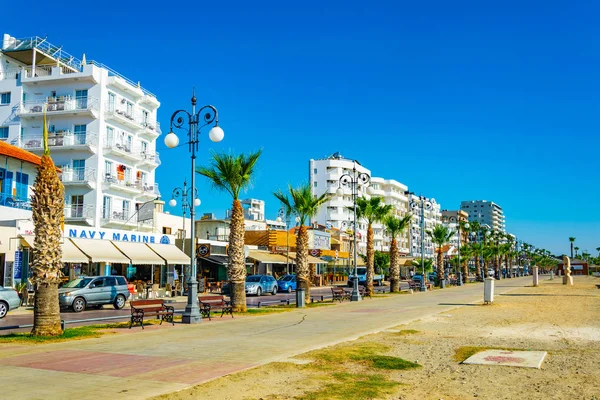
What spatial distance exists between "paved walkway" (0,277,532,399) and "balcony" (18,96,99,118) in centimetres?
3297

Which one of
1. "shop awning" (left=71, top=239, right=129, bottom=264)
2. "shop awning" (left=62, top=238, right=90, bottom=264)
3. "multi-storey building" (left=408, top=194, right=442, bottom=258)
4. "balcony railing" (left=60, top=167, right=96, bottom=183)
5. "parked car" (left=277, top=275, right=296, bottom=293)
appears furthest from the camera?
"multi-storey building" (left=408, top=194, right=442, bottom=258)

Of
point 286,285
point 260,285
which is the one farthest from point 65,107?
point 286,285

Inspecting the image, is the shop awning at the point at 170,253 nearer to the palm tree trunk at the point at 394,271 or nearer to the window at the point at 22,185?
the window at the point at 22,185

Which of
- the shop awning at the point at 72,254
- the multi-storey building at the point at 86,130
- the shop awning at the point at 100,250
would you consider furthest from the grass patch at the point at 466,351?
the multi-storey building at the point at 86,130

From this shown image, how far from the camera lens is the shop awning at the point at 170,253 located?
1572 inches

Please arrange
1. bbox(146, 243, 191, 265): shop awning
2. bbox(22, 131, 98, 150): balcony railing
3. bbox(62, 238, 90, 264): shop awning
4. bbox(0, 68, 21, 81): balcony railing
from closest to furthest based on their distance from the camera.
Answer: bbox(62, 238, 90, 264): shop awning
bbox(146, 243, 191, 265): shop awning
bbox(22, 131, 98, 150): balcony railing
bbox(0, 68, 21, 81): balcony railing

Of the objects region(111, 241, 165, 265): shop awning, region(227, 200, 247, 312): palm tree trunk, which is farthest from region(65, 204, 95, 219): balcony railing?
region(227, 200, 247, 312): palm tree trunk

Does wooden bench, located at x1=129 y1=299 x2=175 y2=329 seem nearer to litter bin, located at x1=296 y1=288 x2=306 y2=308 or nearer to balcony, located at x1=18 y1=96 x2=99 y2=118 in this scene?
litter bin, located at x1=296 y1=288 x2=306 y2=308

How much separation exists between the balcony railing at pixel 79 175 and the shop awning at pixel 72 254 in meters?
15.5

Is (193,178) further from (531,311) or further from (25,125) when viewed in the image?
(25,125)

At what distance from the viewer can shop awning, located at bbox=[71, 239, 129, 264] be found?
107ft

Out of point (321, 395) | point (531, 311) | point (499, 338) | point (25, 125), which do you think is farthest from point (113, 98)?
point (321, 395)

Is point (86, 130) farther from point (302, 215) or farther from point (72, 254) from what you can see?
point (302, 215)

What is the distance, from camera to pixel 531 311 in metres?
24.9
